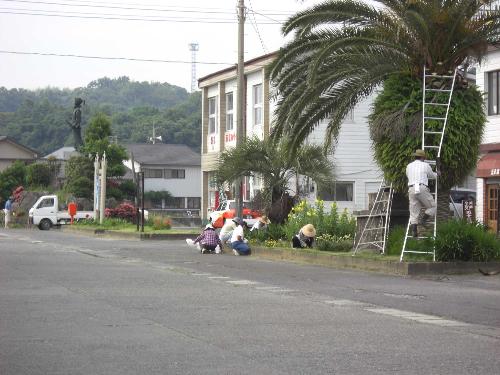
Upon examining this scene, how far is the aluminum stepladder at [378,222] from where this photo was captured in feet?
70.8

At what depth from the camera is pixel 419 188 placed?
19391 millimetres

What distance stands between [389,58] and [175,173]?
230 ft

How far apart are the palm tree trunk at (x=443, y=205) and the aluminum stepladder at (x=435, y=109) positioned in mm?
530

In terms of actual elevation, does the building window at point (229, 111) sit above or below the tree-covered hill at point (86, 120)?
below

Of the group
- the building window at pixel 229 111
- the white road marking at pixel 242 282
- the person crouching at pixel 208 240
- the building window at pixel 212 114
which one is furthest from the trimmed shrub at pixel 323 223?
the building window at pixel 212 114

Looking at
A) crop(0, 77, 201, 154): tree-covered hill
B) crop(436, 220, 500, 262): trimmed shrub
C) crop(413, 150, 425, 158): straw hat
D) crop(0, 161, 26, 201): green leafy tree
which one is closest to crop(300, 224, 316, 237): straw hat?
crop(436, 220, 500, 262): trimmed shrub

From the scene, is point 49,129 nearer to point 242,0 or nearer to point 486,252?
point 242,0

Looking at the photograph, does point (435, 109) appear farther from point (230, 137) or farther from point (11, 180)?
point (11, 180)

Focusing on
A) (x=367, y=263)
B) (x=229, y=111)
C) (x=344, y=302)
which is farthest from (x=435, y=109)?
(x=229, y=111)

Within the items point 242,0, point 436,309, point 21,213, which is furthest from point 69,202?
point 436,309

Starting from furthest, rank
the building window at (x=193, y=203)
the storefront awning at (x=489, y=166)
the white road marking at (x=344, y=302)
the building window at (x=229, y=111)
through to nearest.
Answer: the building window at (x=193, y=203) → the building window at (x=229, y=111) → the storefront awning at (x=489, y=166) → the white road marking at (x=344, y=302)

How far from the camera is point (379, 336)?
10.1 metres

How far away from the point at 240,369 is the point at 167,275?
402 inches

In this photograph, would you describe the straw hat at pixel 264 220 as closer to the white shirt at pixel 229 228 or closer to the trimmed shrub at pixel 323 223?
the trimmed shrub at pixel 323 223
